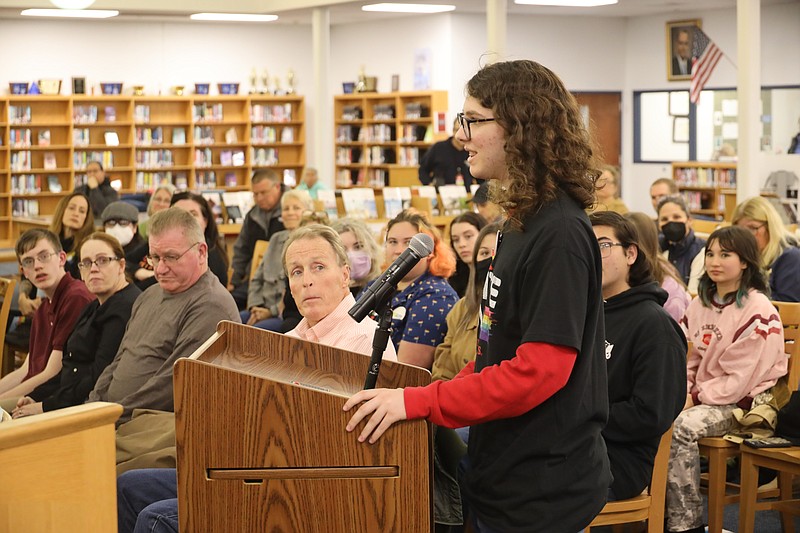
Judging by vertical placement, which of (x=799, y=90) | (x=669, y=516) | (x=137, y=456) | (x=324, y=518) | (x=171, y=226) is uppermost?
(x=799, y=90)

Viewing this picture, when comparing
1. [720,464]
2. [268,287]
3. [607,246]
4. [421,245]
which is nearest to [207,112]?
[268,287]

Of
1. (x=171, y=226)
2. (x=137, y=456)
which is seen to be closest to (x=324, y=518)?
(x=137, y=456)

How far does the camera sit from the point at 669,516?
364 cm

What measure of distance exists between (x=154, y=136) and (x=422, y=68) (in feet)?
13.6

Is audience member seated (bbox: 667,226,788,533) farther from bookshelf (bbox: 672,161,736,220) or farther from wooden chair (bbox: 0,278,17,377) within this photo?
bookshelf (bbox: 672,161,736,220)

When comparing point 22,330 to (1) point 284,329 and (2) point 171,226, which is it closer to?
(1) point 284,329

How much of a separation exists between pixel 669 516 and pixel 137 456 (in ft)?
5.80

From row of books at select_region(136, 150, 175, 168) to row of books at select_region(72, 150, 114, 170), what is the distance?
40cm

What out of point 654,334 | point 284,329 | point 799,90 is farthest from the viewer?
point 799,90

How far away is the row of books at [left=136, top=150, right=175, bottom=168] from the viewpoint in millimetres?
15969

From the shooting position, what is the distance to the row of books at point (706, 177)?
46.9 feet

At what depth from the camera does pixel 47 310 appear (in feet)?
15.6

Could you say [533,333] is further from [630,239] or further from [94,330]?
[94,330]

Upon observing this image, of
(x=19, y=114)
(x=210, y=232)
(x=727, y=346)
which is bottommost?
(x=727, y=346)
